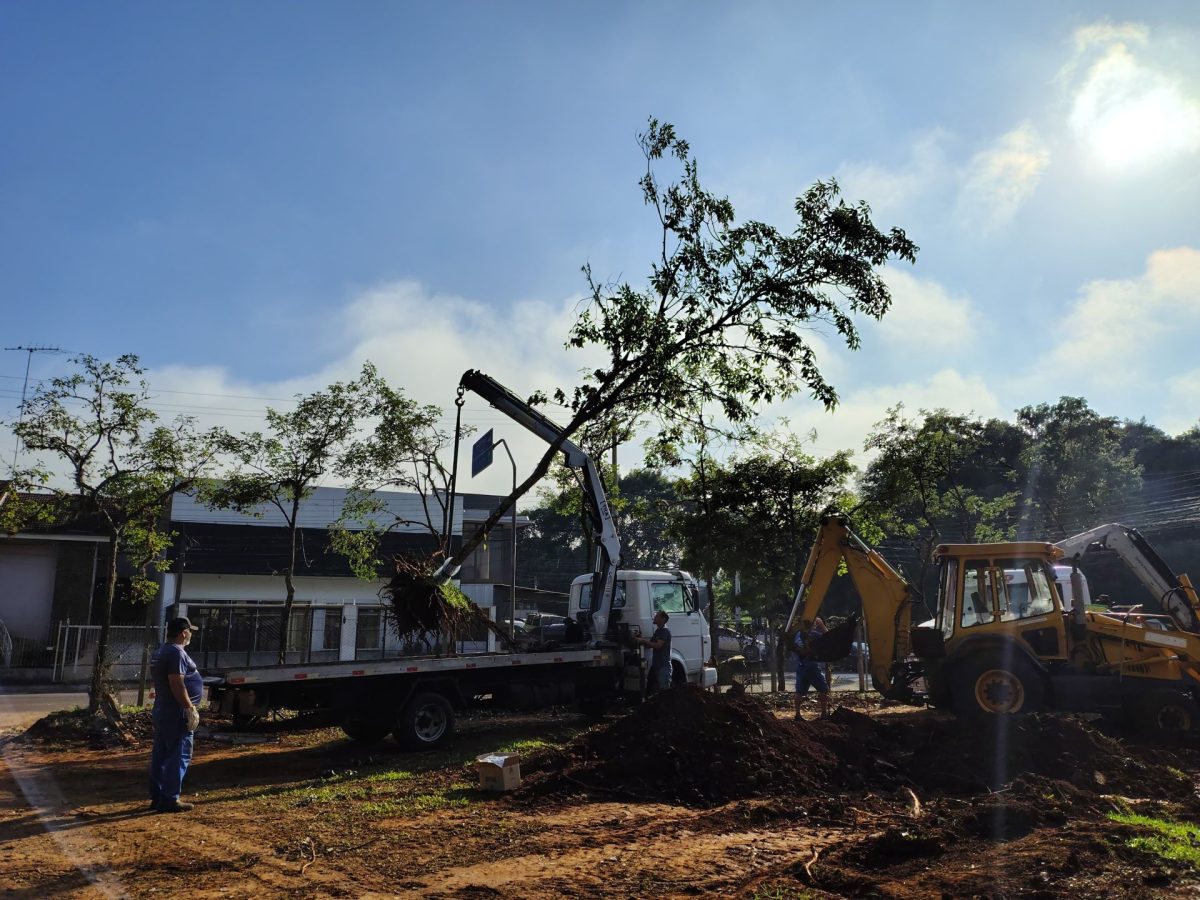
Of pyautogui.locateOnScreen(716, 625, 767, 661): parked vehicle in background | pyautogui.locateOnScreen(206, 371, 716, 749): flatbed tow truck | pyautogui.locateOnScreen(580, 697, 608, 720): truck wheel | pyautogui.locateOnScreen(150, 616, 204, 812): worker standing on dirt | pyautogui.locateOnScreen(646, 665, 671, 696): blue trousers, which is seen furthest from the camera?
pyautogui.locateOnScreen(716, 625, 767, 661): parked vehicle in background

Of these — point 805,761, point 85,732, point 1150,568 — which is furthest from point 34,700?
point 1150,568

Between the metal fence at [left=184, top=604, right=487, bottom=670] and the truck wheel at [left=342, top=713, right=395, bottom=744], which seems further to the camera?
the metal fence at [left=184, top=604, right=487, bottom=670]

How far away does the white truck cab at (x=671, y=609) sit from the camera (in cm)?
1540

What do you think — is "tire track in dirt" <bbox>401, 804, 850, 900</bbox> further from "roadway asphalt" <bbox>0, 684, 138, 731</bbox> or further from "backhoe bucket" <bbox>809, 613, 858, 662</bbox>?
"roadway asphalt" <bbox>0, 684, 138, 731</bbox>

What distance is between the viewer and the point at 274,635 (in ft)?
82.2

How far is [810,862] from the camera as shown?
19.9ft

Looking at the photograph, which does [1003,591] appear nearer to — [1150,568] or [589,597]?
[1150,568]

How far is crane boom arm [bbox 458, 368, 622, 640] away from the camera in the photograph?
14.4 m

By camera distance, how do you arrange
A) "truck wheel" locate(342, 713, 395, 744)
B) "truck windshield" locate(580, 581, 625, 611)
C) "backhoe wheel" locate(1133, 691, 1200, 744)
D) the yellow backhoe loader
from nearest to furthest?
1. "truck wheel" locate(342, 713, 395, 744)
2. "backhoe wheel" locate(1133, 691, 1200, 744)
3. the yellow backhoe loader
4. "truck windshield" locate(580, 581, 625, 611)

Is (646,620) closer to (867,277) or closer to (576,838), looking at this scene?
(867,277)

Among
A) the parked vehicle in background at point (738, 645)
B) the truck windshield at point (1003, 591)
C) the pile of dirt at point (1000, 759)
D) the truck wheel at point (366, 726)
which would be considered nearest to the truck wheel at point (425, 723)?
the truck wheel at point (366, 726)

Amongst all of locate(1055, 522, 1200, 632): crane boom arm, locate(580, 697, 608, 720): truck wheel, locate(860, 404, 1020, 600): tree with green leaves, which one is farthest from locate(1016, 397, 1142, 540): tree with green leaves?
locate(580, 697, 608, 720): truck wheel

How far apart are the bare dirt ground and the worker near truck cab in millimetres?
2864

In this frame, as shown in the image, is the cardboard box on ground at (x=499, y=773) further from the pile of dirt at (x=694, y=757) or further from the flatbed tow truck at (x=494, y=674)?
the flatbed tow truck at (x=494, y=674)
